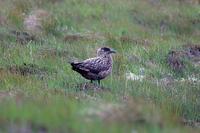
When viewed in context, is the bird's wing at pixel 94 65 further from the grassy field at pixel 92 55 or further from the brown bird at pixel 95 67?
the grassy field at pixel 92 55

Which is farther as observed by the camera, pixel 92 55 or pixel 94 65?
pixel 92 55

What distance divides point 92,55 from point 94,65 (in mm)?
3854

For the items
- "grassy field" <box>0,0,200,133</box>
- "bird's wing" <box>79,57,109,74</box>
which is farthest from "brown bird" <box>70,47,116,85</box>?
"grassy field" <box>0,0,200,133</box>

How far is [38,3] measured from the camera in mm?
22250

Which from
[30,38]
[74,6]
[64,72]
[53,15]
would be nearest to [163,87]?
[64,72]

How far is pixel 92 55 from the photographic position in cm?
1645

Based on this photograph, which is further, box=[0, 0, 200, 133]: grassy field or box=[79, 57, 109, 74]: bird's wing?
box=[79, 57, 109, 74]: bird's wing

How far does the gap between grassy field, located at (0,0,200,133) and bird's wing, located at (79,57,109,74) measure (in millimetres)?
359

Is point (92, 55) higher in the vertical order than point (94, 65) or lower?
lower

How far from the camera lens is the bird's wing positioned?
1243cm

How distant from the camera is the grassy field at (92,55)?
662 cm

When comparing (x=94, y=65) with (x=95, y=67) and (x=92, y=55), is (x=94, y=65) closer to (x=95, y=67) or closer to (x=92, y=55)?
(x=95, y=67)

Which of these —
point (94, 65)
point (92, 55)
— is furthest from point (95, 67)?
point (92, 55)

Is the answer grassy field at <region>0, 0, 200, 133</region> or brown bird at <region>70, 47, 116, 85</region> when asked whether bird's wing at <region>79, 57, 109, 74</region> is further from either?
grassy field at <region>0, 0, 200, 133</region>
